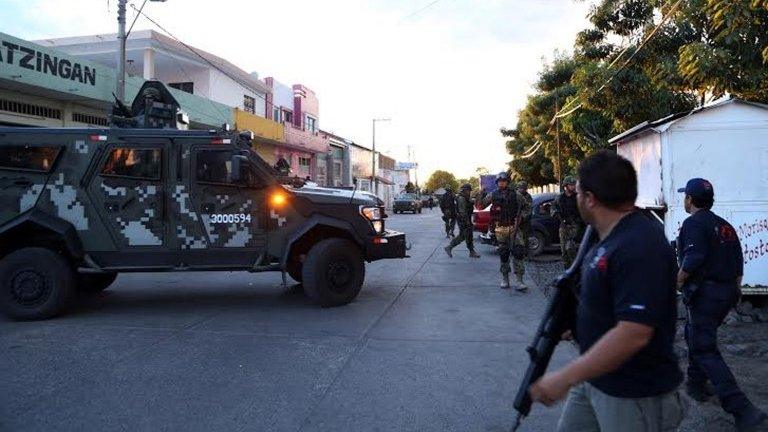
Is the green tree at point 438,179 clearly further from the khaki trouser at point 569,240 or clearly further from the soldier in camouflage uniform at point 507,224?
the soldier in camouflage uniform at point 507,224

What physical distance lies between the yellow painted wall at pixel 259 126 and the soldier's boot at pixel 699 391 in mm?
21149

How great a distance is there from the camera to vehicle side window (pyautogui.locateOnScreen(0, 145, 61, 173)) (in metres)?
7.13

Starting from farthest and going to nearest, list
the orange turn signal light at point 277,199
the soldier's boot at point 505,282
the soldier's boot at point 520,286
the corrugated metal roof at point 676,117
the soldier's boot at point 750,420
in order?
the soldier's boot at point 505,282, the soldier's boot at point 520,286, the orange turn signal light at point 277,199, the corrugated metal roof at point 676,117, the soldier's boot at point 750,420

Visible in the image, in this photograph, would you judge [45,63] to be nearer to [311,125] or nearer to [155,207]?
[155,207]

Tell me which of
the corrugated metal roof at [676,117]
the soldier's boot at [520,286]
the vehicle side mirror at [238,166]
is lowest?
the soldier's boot at [520,286]

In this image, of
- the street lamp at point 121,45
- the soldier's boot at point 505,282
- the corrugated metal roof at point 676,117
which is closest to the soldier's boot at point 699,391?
the corrugated metal roof at point 676,117

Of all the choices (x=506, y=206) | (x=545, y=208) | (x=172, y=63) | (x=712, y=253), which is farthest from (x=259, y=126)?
(x=712, y=253)

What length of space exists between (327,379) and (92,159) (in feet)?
14.6

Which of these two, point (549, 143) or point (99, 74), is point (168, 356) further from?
point (549, 143)

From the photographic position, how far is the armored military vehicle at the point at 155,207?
7.11 metres

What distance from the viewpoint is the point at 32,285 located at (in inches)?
271

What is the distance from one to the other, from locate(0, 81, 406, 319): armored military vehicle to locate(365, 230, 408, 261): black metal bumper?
1.26ft

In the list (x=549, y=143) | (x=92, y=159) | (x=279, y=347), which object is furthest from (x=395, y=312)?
(x=549, y=143)

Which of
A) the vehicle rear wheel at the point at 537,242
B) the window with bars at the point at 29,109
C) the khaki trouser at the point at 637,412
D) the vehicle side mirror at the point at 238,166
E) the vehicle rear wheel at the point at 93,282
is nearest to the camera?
the khaki trouser at the point at 637,412
